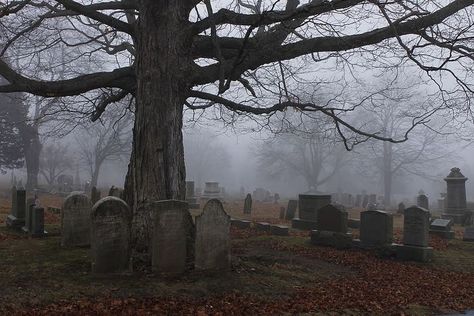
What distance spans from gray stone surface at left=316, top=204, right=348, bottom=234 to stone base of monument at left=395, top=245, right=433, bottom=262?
1.68 m

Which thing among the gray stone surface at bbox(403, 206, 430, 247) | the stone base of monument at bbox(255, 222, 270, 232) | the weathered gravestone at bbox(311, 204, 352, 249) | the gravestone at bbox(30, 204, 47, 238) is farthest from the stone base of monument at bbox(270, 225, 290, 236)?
the gravestone at bbox(30, 204, 47, 238)

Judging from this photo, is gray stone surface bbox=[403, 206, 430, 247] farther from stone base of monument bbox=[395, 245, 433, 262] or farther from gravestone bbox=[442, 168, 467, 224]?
gravestone bbox=[442, 168, 467, 224]

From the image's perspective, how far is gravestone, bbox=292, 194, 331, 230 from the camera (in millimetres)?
17359

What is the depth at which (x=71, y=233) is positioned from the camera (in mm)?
9812

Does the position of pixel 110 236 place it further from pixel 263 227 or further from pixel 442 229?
pixel 442 229

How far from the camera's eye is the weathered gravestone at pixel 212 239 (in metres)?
8.00

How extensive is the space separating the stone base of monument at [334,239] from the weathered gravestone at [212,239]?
555 centimetres

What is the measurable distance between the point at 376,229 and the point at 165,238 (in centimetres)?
699

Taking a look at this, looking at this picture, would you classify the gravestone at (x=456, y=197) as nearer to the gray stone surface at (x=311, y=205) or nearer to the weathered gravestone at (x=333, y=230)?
the gray stone surface at (x=311, y=205)

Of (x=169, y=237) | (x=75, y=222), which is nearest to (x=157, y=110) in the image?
(x=169, y=237)

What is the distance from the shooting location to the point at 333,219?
1316 cm

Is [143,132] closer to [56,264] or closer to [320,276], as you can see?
[56,264]

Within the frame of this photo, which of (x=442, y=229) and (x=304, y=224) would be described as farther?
(x=304, y=224)

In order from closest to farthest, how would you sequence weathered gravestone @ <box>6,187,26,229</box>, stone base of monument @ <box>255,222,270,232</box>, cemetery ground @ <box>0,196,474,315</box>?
1. cemetery ground @ <box>0,196,474,315</box>
2. weathered gravestone @ <box>6,187,26,229</box>
3. stone base of monument @ <box>255,222,270,232</box>
